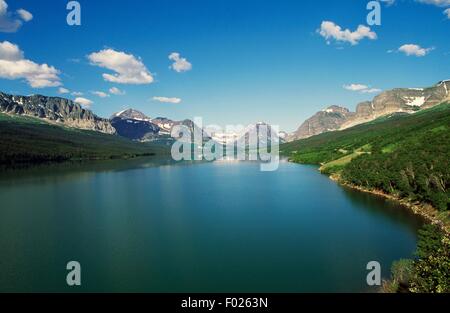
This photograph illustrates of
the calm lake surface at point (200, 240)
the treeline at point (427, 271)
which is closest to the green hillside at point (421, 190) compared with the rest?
the treeline at point (427, 271)

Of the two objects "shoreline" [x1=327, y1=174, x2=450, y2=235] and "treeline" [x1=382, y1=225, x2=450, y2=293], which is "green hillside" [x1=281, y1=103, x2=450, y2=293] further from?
"shoreline" [x1=327, y1=174, x2=450, y2=235]

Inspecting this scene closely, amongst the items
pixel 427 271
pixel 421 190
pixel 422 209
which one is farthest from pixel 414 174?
pixel 427 271

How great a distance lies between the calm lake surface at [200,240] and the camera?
34844 millimetres

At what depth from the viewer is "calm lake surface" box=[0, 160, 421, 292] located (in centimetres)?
3484

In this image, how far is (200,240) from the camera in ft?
161

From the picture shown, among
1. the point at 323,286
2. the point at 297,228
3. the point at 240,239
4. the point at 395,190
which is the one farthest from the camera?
the point at 395,190

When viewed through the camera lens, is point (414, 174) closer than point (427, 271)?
No

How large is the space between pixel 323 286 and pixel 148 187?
77.8 m

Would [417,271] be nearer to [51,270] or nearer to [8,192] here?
[51,270]

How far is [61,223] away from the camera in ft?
189

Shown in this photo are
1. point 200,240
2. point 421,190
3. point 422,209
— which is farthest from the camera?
point 421,190

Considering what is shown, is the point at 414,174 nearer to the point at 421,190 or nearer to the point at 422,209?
the point at 421,190
